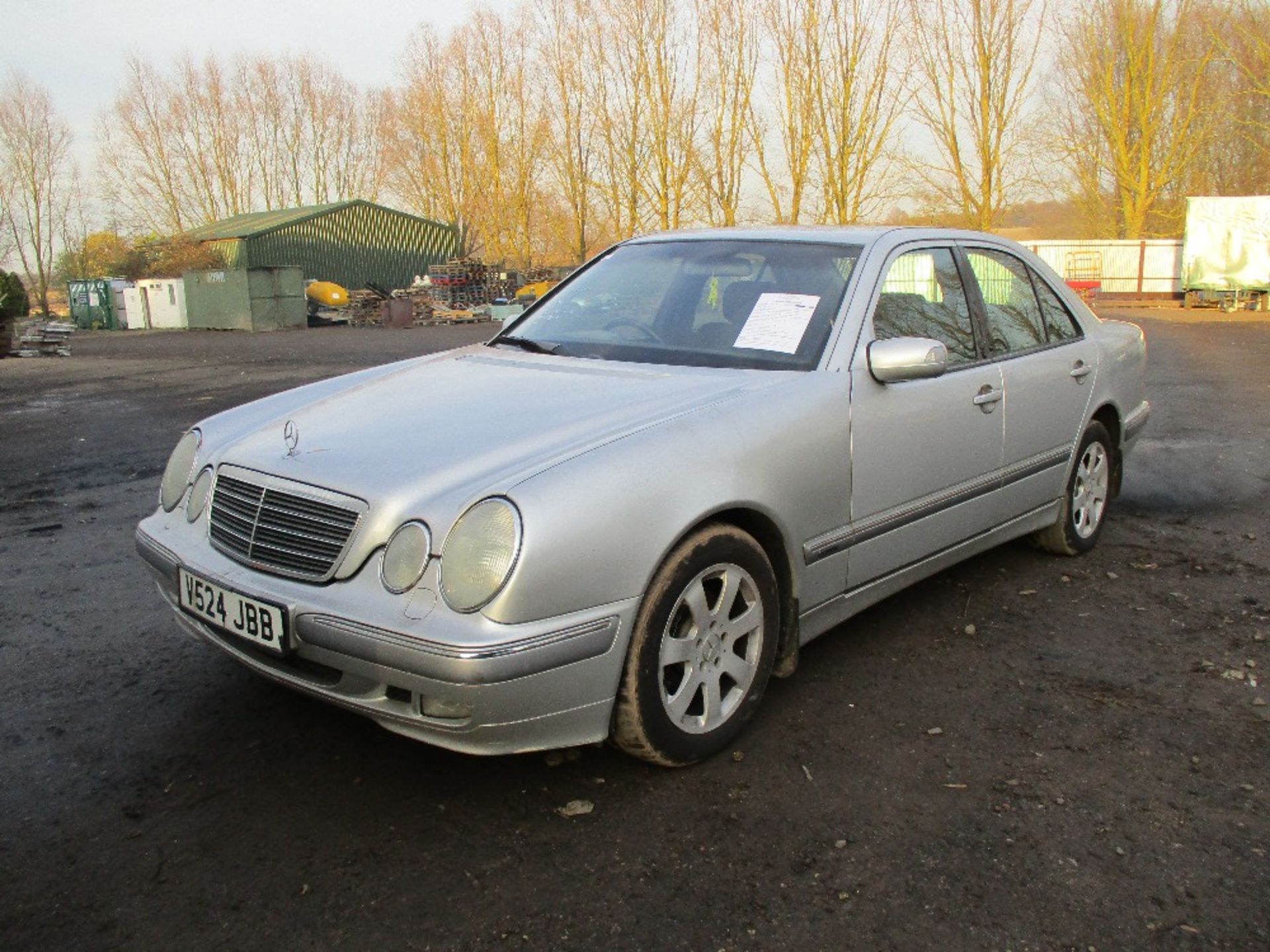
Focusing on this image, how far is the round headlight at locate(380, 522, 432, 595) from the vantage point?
2414 mm

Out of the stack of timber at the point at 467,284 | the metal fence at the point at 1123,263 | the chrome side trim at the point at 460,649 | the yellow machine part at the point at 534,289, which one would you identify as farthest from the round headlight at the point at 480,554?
the stack of timber at the point at 467,284

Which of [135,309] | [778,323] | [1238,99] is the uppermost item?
[1238,99]

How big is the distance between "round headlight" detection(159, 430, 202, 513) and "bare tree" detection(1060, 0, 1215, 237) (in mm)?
39349

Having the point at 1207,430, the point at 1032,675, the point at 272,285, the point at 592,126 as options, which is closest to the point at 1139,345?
the point at 1032,675

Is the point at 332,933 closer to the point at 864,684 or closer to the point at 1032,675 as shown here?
the point at 864,684

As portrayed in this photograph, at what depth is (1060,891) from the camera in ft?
7.43

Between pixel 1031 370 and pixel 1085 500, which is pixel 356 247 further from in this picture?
pixel 1031 370

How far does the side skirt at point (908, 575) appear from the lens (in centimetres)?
322

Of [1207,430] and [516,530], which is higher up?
[516,530]

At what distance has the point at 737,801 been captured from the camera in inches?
105

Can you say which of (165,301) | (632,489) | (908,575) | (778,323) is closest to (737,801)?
(632,489)

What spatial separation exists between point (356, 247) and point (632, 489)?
1652 inches

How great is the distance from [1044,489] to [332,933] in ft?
10.8

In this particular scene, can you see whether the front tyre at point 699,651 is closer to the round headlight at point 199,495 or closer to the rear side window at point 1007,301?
the round headlight at point 199,495
